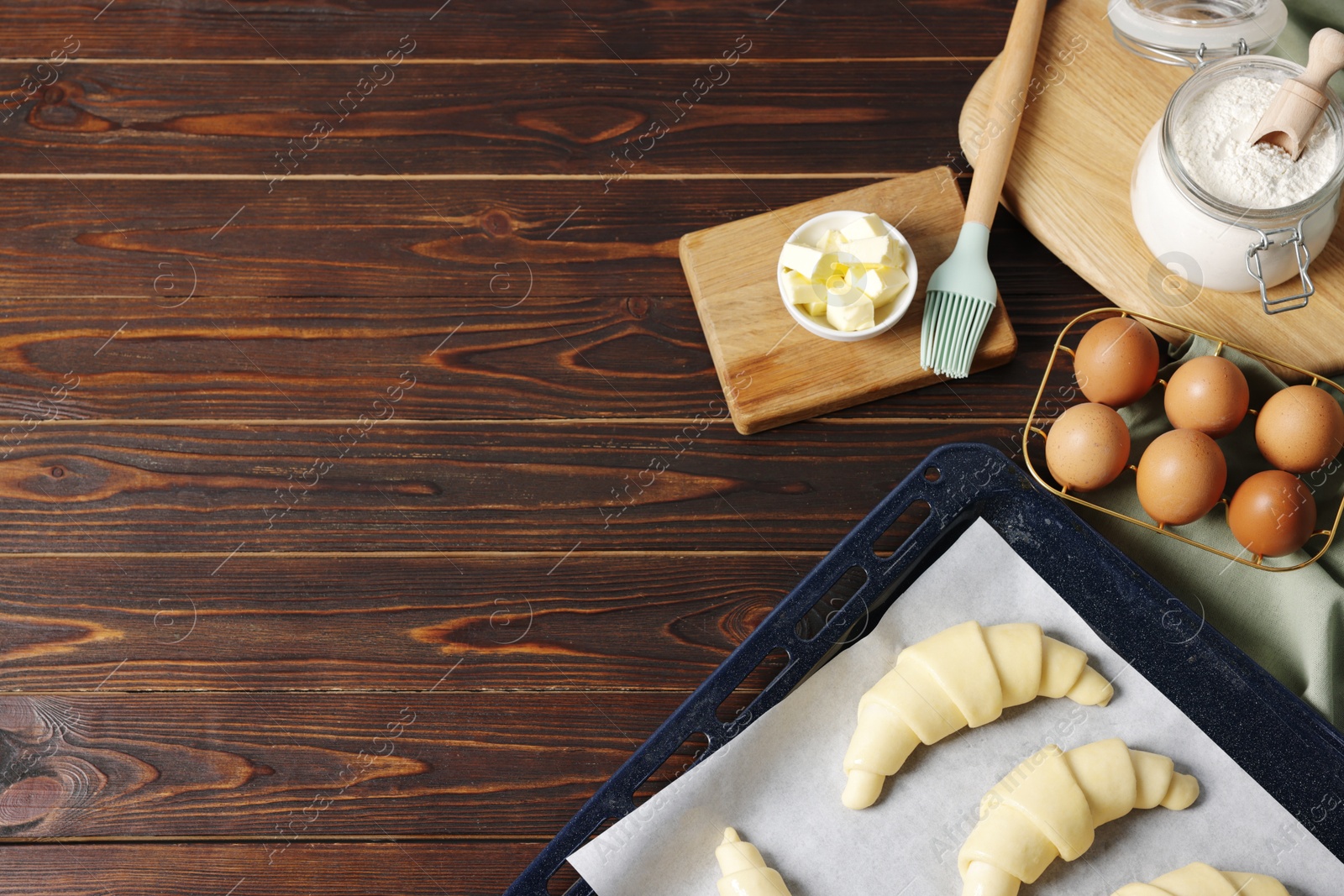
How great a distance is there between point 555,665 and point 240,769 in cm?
36

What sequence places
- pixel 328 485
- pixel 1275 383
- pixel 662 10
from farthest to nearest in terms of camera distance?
1. pixel 662 10
2. pixel 328 485
3. pixel 1275 383

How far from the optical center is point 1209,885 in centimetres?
80

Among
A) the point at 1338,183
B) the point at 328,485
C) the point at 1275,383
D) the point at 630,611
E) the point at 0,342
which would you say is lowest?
the point at 1275,383

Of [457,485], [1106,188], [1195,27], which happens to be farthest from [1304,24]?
[457,485]

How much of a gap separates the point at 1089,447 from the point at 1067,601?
0.16 metres

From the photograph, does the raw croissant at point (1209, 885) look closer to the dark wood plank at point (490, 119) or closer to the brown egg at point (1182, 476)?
the brown egg at point (1182, 476)

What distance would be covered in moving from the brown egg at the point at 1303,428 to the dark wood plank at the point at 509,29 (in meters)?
0.56

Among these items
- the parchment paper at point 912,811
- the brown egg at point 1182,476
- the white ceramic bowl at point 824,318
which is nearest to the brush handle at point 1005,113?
the white ceramic bowl at point 824,318

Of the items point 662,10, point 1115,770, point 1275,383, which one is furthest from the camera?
point 662,10

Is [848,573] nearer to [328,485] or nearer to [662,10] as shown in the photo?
[328,485]

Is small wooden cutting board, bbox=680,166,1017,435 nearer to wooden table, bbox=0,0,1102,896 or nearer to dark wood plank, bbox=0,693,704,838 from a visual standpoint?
wooden table, bbox=0,0,1102,896

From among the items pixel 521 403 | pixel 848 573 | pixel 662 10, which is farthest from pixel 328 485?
pixel 662 10

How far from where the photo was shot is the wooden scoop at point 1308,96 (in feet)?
2.63

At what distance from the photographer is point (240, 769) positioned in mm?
987
